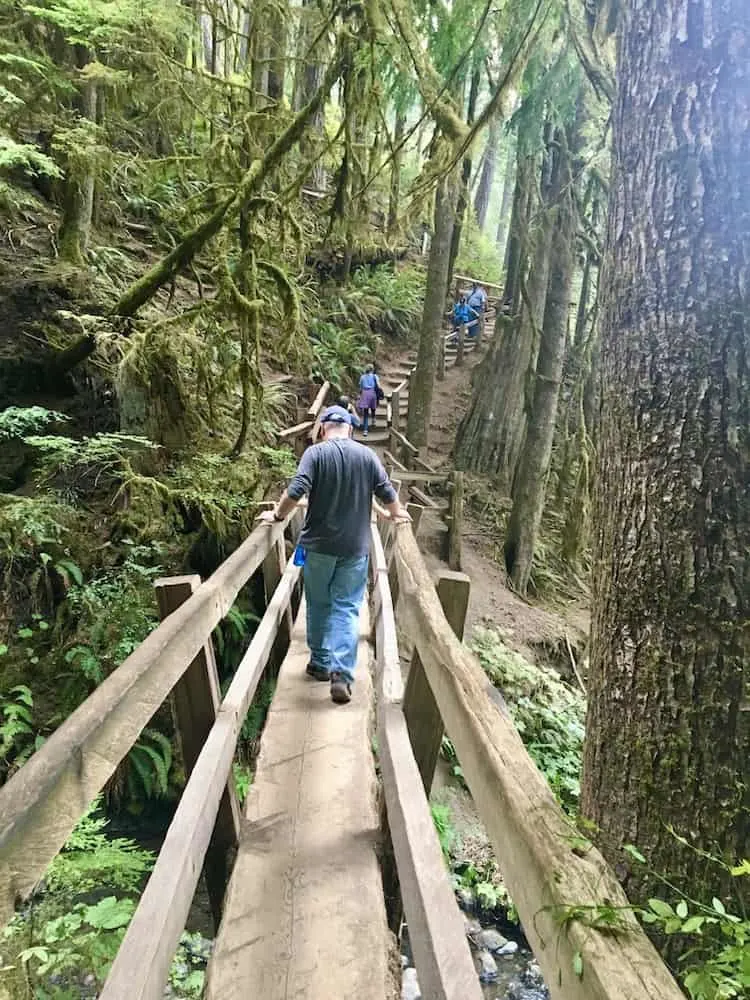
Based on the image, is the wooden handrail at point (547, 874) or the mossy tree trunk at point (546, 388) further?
the mossy tree trunk at point (546, 388)

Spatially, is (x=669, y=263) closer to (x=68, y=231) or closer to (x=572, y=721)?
(x=572, y=721)

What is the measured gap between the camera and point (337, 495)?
4.39 metres

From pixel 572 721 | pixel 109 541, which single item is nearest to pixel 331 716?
pixel 109 541

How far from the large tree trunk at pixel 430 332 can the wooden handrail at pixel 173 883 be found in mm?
11900

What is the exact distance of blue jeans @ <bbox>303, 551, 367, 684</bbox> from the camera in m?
4.50

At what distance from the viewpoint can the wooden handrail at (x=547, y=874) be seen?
101 centimetres

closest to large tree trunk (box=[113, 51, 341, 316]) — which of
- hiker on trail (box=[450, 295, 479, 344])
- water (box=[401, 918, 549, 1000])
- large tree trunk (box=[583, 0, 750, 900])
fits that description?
large tree trunk (box=[583, 0, 750, 900])

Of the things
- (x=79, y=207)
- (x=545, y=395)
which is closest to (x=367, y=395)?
(x=545, y=395)

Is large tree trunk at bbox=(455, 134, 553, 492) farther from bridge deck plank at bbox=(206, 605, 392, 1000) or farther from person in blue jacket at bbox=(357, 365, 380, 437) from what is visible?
bridge deck plank at bbox=(206, 605, 392, 1000)

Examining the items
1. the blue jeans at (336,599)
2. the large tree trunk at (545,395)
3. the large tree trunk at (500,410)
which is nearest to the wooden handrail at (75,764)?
the blue jeans at (336,599)

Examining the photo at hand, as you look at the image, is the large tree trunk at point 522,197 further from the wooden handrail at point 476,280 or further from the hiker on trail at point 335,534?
the wooden handrail at point 476,280

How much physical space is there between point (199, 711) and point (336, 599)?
153 centimetres

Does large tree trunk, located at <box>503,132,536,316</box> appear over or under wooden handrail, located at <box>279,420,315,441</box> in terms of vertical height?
over

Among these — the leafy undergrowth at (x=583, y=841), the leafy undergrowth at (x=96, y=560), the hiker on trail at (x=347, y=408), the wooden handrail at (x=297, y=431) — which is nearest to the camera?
the leafy undergrowth at (x=583, y=841)
